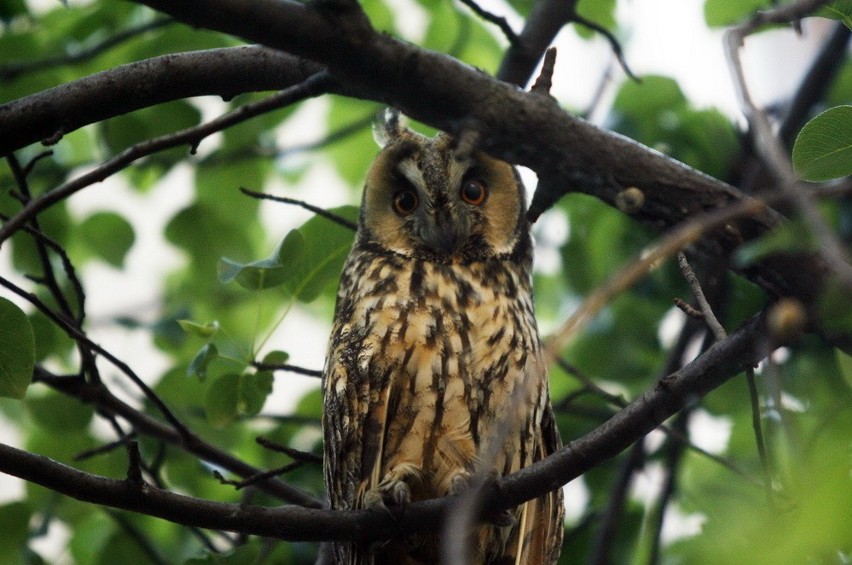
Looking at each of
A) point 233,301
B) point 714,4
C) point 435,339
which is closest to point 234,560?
point 435,339

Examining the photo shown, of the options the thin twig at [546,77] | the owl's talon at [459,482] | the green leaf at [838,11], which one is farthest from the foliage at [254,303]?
the green leaf at [838,11]

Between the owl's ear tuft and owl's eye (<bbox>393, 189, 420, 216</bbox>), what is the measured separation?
0.19 metres

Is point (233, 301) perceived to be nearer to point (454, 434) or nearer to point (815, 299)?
point (454, 434)

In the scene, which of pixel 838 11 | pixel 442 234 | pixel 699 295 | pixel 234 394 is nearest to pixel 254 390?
pixel 234 394

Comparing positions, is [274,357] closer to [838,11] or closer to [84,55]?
[84,55]

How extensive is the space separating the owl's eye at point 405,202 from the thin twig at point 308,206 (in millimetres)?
204

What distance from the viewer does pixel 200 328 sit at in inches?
77.0

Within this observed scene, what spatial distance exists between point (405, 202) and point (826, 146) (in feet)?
4.26

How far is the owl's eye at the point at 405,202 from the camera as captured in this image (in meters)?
2.54

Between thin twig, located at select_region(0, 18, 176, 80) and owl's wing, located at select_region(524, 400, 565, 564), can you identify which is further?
thin twig, located at select_region(0, 18, 176, 80)

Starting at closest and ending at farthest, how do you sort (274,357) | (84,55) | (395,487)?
(395,487), (274,357), (84,55)

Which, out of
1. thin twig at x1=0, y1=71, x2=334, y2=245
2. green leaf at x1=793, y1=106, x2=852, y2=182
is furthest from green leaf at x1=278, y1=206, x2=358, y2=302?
green leaf at x1=793, y1=106, x2=852, y2=182

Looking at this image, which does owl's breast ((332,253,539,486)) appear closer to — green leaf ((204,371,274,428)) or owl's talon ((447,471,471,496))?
owl's talon ((447,471,471,496))

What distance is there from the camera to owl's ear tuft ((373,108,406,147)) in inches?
106
